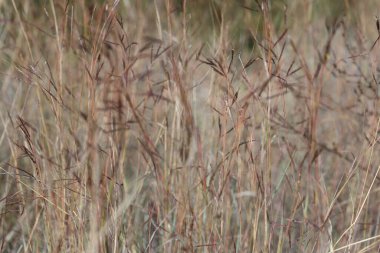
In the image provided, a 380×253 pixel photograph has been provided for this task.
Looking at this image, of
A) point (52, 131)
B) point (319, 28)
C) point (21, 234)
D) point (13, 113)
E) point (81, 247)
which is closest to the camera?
point (81, 247)

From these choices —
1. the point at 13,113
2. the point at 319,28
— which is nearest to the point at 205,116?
the point at 13,113

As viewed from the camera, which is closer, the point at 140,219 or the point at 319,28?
the point at 140,219

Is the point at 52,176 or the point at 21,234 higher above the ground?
the point at 52,176

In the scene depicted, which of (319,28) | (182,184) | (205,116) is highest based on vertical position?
(319,28)

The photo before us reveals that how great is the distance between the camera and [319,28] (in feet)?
→ 12.7

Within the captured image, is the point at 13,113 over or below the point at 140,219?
over

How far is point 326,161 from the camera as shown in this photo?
102 inches

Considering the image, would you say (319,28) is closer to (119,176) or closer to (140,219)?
(140,219)

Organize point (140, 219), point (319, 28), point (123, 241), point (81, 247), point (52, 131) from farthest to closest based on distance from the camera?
point (319, 28) < point (52, 131) < point (140, 219) < point (123, 241) < point (81, 247)

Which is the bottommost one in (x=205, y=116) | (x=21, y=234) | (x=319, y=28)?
(x=21, y=234)

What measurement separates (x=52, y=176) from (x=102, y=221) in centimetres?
17

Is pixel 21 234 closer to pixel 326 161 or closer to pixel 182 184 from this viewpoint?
pixel 182 184

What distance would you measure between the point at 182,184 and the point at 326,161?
3.53 feet

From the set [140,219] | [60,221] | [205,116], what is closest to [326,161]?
[205,116]
